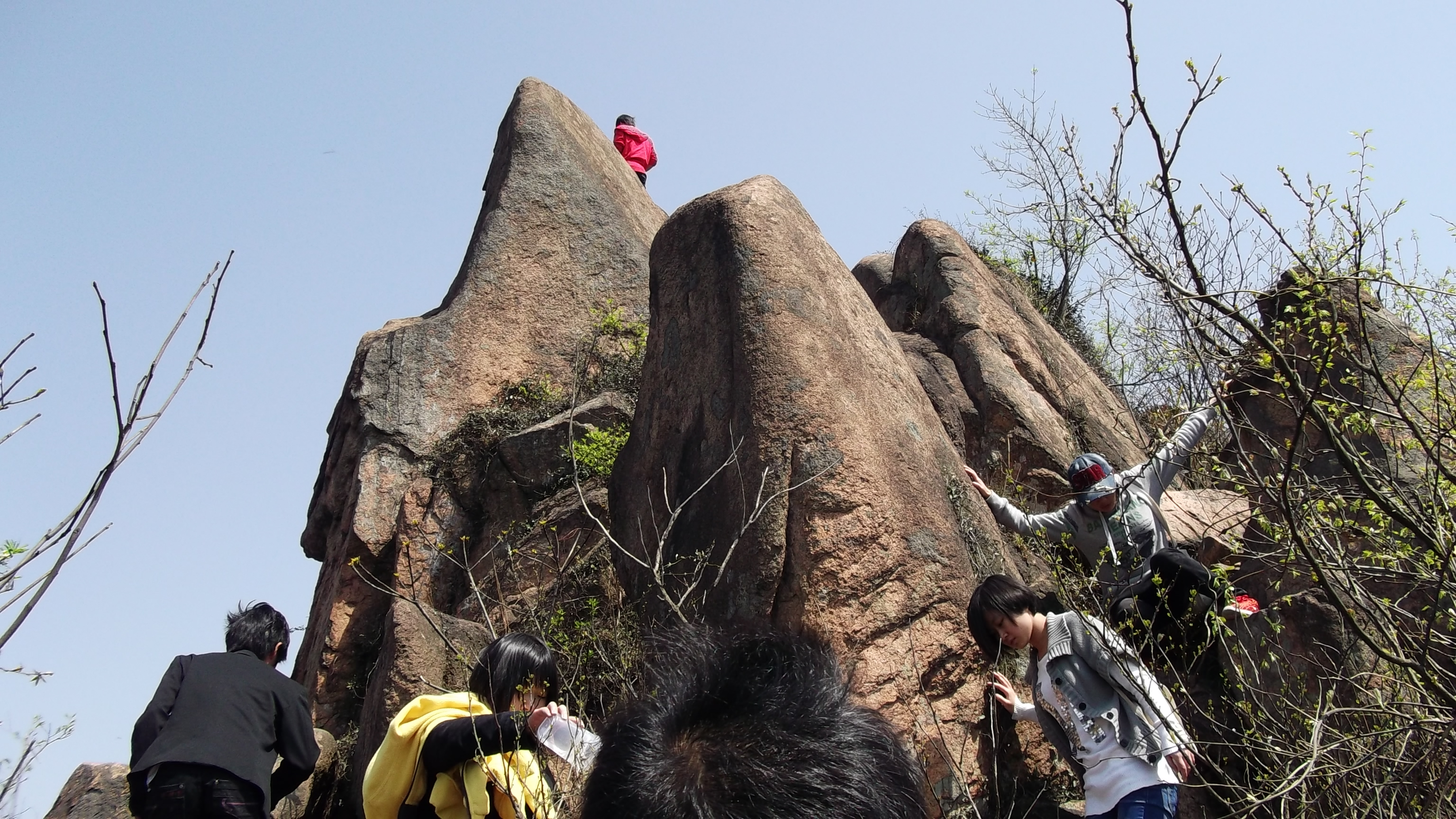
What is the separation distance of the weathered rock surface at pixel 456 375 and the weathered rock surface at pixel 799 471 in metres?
1.84

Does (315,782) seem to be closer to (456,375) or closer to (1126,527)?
(456,375)

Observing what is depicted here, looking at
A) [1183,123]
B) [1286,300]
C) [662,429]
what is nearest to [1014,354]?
[1286,300]

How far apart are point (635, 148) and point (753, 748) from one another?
12.1m

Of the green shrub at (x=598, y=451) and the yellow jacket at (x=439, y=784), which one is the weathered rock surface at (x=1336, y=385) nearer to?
the yellow jacket at (x=439, y=784)

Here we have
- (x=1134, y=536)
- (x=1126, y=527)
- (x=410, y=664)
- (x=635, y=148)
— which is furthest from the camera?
(x=635, y=148)

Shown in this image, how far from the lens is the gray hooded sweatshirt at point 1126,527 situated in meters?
4.98

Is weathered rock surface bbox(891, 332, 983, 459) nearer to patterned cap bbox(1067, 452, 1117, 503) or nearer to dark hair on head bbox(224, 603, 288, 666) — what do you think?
patterned cap bbox(1067, 452, 1117, 503)

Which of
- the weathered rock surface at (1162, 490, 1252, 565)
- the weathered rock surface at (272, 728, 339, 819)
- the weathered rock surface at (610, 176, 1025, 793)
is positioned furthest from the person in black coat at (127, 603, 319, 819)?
the weathered rock surface at (1162, 490, 1252, 565)

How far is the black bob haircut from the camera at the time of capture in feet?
4.34

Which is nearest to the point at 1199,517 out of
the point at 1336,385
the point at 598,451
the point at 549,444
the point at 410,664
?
the point at 1336,385

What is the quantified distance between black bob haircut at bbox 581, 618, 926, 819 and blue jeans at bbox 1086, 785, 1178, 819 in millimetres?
2651

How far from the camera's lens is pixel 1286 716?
3.80 meters

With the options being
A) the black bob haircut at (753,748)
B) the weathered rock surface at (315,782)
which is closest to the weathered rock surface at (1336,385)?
the black bob haircut at (753,748)

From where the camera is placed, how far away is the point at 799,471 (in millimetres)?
5363
